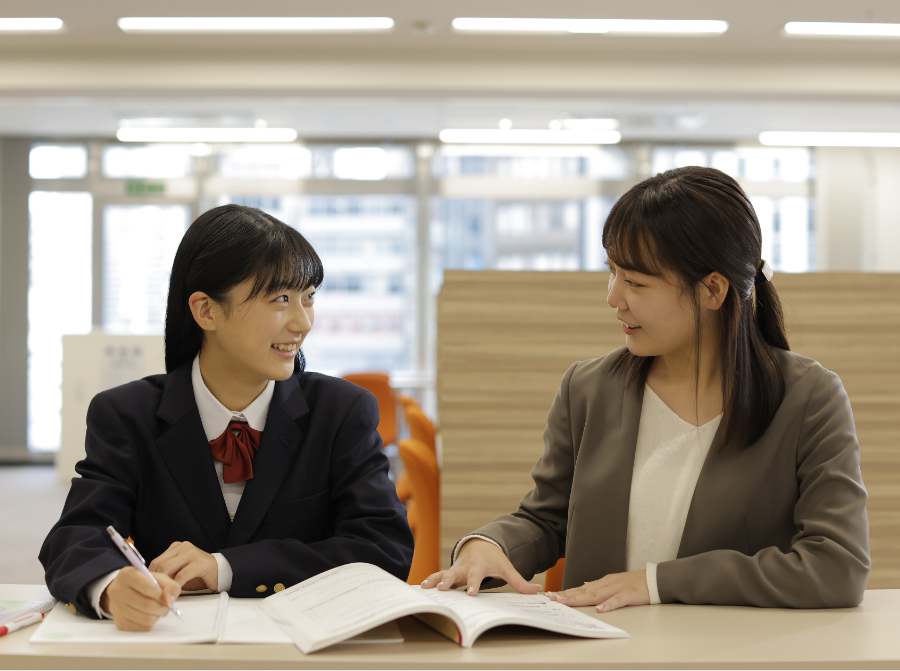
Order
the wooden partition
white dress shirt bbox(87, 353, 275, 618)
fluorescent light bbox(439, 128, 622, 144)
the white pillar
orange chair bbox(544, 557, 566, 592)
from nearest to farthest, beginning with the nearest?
white dress shirt bbox(87, 353, 275, 618) < orange chair bbox(544, 557, 566, 592) < the wooden partition < fluorescent light bbox(439, 128, 622, 144) < the white pillar

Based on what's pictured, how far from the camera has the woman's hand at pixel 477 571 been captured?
1.21 meters

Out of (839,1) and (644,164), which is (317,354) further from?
(839,1)

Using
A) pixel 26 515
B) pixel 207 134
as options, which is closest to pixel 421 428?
pixel 26 515

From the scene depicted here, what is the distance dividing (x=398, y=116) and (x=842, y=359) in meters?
5.43

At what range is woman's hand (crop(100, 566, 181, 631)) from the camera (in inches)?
39.2

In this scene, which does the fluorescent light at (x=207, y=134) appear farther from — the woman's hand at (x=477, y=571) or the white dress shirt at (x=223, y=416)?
the woman's hand at (x=477, y=571)

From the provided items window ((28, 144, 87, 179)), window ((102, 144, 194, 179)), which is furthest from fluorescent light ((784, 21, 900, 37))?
window ((28, 144, 87, 179))

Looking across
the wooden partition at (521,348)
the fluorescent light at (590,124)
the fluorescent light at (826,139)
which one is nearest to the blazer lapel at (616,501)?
the wooden partition at (521,348)

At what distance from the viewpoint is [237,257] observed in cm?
148

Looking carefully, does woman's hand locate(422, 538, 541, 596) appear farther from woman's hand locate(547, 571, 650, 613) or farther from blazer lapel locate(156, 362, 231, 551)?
blazer lapel locate(156, 362, 231, 551)

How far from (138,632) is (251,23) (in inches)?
206

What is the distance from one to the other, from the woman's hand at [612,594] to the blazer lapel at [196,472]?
Answer: 63cm

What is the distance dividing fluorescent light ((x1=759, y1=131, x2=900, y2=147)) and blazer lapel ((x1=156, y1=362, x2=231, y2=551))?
7.88 m

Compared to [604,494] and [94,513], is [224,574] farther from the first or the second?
[604,494]
